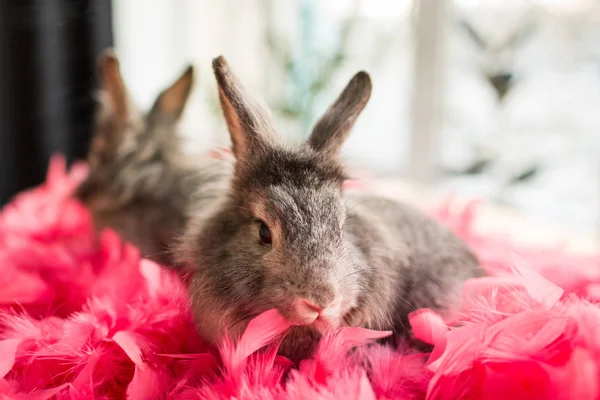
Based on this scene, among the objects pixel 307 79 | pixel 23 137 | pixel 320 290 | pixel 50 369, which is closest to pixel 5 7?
pixel 23 137

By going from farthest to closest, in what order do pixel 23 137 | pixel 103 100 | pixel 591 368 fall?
pixel 23 137 < pixel 103 100 < pixel 591 368

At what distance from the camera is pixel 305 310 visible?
2.08 feet

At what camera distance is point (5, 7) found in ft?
5.97

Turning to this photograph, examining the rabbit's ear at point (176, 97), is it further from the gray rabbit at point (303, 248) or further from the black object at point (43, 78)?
the black object at point (43, 78)

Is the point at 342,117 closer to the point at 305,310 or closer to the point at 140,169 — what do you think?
the point at 305,310

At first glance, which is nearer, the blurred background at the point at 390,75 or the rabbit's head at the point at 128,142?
the rabbit's head at the point at 128,142

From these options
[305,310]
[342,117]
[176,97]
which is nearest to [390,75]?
[176,97]

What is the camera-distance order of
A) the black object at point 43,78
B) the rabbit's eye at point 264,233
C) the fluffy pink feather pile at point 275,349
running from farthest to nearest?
the black object at point 43,78, the rabbit's eye at point 264,233, the fluffy pink feather pile at point 275,349

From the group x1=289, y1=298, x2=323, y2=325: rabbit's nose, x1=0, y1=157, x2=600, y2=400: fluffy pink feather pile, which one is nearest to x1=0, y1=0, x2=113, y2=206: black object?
x1=0, y1=157, x2=600, y2=400: fluffy pink feather pile

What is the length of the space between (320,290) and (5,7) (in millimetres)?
1768

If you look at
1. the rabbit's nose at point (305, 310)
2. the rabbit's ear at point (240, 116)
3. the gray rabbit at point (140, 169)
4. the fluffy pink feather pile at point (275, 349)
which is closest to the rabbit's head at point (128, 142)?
the gray rabbit at point (140, 169)

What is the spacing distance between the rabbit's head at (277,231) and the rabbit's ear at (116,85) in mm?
633

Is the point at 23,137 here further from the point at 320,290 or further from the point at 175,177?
the point at 320,290

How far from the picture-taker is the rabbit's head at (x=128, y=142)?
125 centimetres
